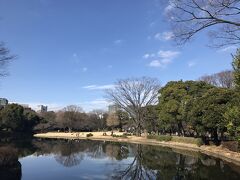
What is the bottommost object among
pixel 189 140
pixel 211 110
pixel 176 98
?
pixel 189 140

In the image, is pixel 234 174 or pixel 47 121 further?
pixel 47 121

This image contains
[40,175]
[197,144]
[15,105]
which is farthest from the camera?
[15,105]

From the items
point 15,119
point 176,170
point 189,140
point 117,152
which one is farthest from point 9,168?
point 15,119

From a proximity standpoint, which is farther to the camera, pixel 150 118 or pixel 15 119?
pixel 15 119

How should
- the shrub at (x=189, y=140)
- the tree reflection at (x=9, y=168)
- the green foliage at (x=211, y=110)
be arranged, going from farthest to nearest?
the shrub at (x=189, y=140) → the green foliage at (x=211, y=110) → the tree reflection at (x=9, y=168)

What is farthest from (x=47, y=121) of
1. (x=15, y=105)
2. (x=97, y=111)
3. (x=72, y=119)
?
(x=97, y=111)

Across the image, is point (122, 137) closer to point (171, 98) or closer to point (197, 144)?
point (171, 98)

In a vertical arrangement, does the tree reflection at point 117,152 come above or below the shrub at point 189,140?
below

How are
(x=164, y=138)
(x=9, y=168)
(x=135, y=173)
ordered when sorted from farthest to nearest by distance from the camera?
1. (x=164, y=138)
2. (x=135, y=173)
3. (x=9, y=168)

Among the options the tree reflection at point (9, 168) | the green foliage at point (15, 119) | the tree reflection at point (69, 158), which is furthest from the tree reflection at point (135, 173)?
the green foliage at point (15, 119)

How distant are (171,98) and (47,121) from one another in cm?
4092

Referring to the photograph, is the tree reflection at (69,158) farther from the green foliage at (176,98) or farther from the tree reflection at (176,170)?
the green foliage at (176,98)

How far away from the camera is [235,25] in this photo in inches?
345

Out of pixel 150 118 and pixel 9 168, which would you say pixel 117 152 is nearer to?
pixel 9 168
